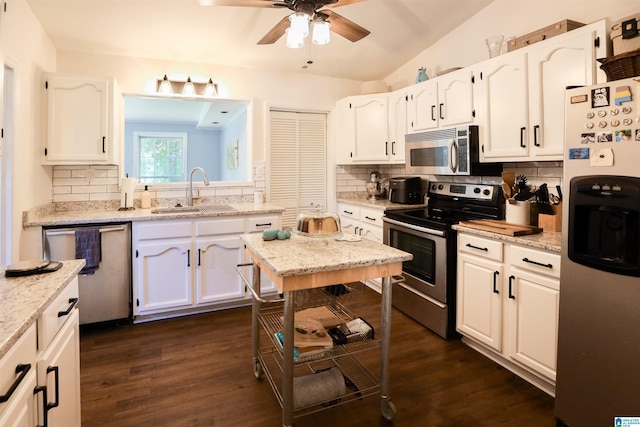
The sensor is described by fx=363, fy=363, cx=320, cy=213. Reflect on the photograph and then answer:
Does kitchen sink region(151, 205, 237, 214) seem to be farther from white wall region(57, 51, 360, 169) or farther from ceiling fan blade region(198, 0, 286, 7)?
ceiling fan blade region(198, 0, 286, 7)

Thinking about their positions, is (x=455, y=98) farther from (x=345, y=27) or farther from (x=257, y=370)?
(x=257, y=370)

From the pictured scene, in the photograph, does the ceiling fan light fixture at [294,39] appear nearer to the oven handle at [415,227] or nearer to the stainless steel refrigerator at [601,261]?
the stainless steel refrigerator at [601,261]

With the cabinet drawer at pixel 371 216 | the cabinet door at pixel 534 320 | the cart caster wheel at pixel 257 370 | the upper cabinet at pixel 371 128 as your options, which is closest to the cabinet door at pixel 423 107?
the upper cabinet at pixel 371 128

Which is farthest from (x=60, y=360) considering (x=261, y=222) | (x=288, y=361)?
(x=261, y=222)

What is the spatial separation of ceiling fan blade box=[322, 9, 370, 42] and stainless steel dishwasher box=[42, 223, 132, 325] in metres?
2.24

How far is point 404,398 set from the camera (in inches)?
81.8

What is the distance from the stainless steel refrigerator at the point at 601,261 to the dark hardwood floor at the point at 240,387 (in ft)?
1.21

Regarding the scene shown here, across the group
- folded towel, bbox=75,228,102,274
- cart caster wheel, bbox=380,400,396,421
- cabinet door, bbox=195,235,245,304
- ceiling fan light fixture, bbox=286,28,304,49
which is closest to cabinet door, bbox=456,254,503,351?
cart caster wheel, bbox=380,400,396,421

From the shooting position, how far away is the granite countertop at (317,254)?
1.60 m

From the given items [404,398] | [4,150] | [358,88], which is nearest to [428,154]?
[358,88]

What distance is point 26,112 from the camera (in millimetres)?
2615

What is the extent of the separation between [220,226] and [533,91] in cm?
266

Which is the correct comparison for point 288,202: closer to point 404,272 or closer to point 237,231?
point 237,231

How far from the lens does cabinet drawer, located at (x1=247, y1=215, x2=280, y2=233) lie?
11.3 feet
